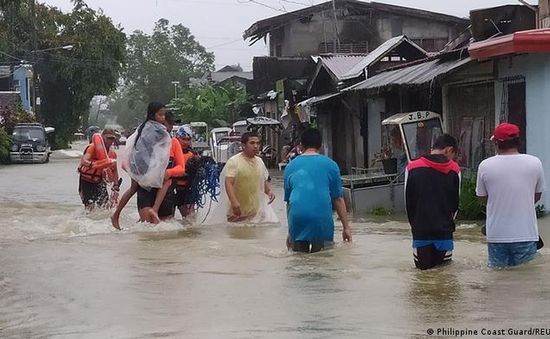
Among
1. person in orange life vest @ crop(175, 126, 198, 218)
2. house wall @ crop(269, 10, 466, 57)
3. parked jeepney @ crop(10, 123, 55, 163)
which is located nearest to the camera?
person in orange life vest @ crop(175, 126, 198, 218)

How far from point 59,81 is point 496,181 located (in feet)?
181

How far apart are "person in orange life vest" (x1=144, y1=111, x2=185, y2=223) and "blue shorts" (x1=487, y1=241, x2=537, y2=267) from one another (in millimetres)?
4922

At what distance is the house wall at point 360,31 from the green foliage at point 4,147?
42.9 feet

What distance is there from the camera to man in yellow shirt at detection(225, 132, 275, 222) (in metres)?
12.5

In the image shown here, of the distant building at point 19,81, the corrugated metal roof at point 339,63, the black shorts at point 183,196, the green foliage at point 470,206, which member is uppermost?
the distant building at point 19,81

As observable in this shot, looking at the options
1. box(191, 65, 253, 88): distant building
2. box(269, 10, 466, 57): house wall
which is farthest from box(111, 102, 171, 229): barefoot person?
box(191, 65, 253, 88): distant building

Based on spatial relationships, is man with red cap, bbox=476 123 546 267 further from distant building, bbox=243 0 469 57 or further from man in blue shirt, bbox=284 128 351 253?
distant building, bbox=243 0 469 57

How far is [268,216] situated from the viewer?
1312cm

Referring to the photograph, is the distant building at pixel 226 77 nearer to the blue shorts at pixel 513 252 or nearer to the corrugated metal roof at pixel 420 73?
the corrugated metal roof at pixel 420 73

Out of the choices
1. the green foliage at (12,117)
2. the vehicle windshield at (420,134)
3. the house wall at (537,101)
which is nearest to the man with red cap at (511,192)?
the house wall at (537,101)

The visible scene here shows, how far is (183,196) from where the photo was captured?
1328cm

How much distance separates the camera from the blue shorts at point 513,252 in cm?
806

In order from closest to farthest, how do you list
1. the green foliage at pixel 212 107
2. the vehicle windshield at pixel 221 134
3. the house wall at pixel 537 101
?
the house wall at pixel 537 101 < the vehicle windshield at pixel 221 134 < the green foliage at pixel 212 107

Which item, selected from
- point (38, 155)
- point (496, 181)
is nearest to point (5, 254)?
point (496, 181)
